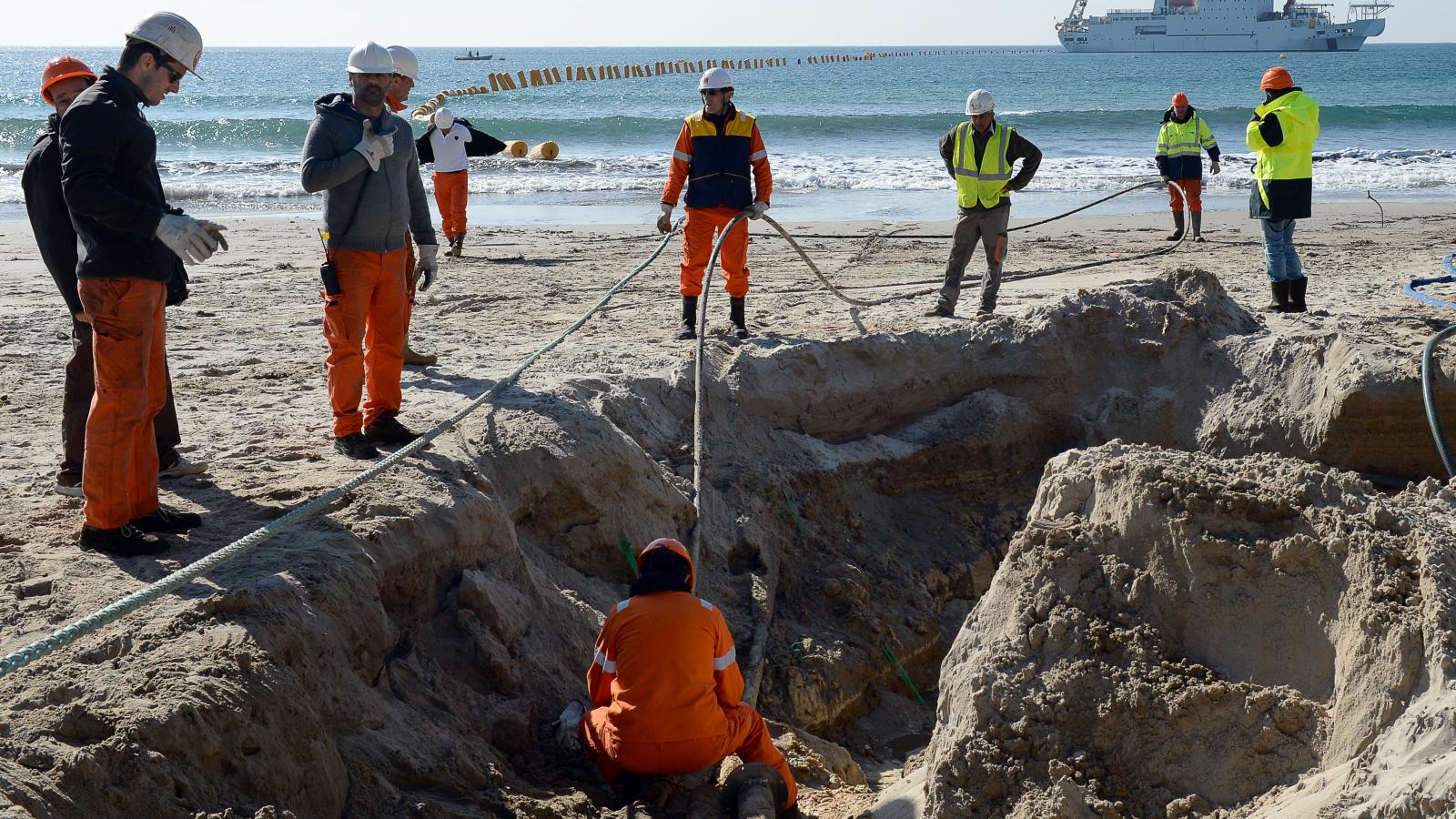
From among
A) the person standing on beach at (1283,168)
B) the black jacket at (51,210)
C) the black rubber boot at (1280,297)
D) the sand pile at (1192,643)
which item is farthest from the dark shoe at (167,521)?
the black rubber boot at (1280,297)

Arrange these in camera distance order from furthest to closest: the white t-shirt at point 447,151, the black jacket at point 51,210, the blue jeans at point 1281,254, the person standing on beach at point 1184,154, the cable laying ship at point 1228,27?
1. the cable laying ship at point 1228,27
2. the person standing on beach at point 1184,154
3. the white t-shirt at point 447,151
4. the blue jeans at point 1281,254
5. the black jacket at point 51,210

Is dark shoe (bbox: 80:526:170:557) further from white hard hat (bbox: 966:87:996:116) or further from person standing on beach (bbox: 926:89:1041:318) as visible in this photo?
white hard hat (bbox: 966:87:996:116)

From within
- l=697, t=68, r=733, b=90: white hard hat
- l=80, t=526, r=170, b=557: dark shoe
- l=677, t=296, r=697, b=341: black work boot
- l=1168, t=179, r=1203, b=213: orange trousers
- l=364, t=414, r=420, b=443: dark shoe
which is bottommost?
l=80, t=526, r=170, b=557: dark shoe

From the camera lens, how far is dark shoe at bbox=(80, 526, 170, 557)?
4395 mm

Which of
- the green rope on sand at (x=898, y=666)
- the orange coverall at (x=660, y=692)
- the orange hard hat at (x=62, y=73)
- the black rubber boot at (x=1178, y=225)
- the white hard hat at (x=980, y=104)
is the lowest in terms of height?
the green rope on sand at (x=898, y=666)

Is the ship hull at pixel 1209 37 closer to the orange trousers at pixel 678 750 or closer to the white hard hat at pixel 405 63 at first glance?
the white hard hat at pixel 405 63

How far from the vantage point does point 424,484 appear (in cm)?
511

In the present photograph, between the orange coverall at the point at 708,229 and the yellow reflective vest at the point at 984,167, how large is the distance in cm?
163

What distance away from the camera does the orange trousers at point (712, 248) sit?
8.21 meters

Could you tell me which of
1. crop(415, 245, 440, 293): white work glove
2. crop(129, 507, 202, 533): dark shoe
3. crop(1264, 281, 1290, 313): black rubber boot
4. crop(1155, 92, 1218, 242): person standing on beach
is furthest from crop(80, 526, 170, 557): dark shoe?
crop(1155, 92, 1218, 242): person standing on beach

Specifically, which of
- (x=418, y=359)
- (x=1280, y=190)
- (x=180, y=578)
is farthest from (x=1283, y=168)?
(x=180, y=578)

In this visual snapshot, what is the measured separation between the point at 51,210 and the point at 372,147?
1.31 metres

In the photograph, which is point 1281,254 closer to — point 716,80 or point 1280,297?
point 1280,297

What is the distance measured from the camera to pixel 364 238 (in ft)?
17.9
